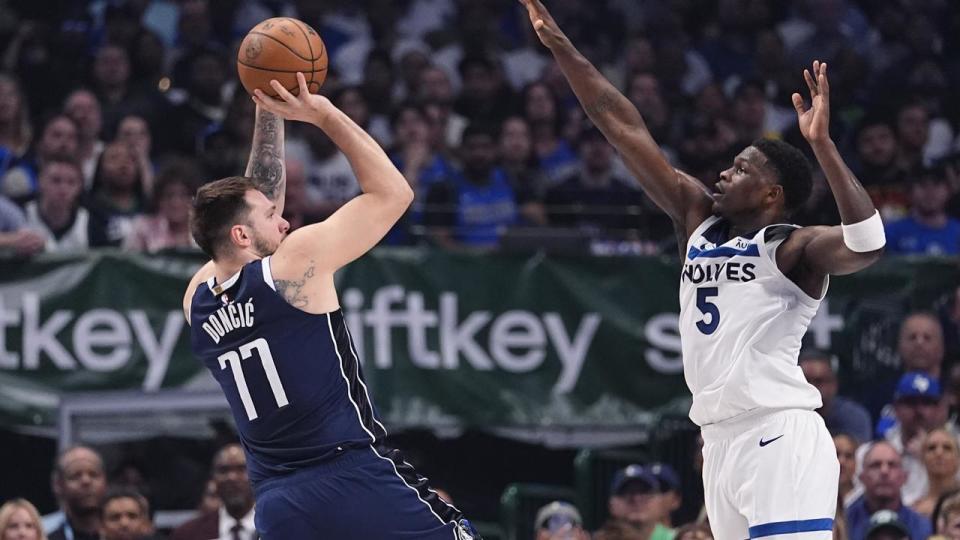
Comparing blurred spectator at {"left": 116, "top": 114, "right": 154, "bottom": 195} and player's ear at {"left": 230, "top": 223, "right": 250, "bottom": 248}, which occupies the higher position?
blurred spectator at {"left": 116, "top": 114, "right": 154, "bottom": 195}

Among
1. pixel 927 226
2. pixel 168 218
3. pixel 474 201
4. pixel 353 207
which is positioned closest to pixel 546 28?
pixel 353 207

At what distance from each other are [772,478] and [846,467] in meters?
4.18

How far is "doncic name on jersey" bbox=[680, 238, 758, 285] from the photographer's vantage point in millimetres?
7672

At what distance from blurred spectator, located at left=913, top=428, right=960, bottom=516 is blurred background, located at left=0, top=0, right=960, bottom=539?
0.13 feet

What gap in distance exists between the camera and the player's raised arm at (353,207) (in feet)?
22.3

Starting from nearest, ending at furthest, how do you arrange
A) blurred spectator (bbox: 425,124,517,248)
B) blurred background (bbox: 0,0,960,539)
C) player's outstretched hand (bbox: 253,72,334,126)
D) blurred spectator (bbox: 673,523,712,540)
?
player's outstretched hand (bbox: 253,72,334,126), blurred spectator (bbox: 673,523,712,540), blurred background (bbox: 0,0,960,539), blurred spectator (bbox: 425,124,517,248)

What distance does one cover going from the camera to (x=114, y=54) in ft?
49.9

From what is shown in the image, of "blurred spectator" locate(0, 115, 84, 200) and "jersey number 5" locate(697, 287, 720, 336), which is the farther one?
"blurred spectator" locate(0, 115, 84, 200)

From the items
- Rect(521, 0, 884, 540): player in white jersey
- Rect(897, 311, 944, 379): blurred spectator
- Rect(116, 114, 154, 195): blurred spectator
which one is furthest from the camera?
Rect(116, 114, 154, 195): blurred spectator

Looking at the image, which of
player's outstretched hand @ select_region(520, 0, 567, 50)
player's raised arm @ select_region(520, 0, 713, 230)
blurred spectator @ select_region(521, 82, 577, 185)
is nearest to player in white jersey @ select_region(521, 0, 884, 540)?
player's raised arm @ select_region(520, 0, 713, 230)

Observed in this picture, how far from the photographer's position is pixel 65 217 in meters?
13.1

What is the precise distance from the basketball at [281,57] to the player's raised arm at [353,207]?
51 centimetres

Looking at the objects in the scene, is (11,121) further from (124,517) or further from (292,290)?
(292,290)

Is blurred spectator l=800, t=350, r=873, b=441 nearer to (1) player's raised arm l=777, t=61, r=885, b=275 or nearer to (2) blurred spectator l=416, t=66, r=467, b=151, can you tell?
(2) blurred spectator l=416, t=66, r=467, b=151
